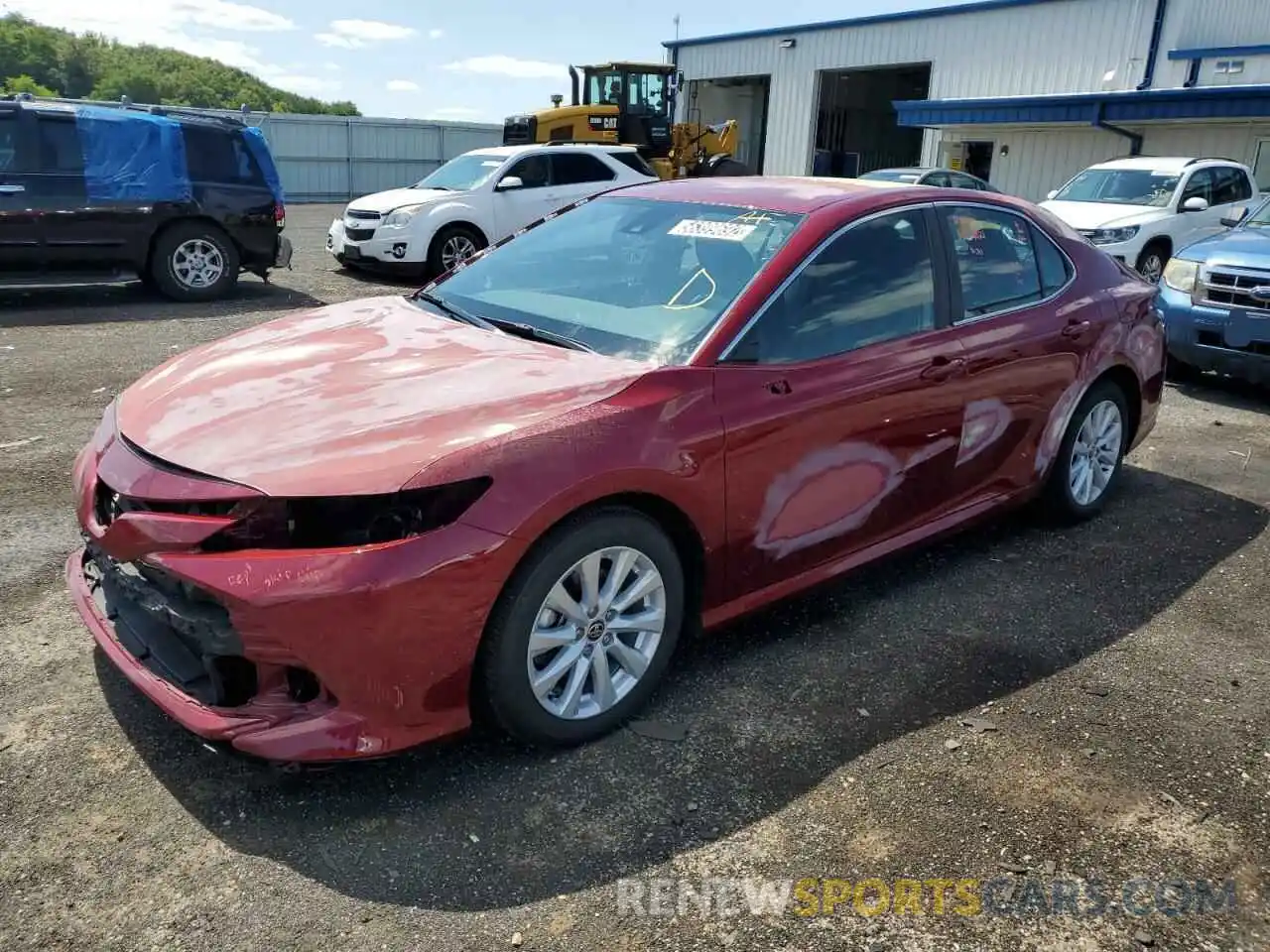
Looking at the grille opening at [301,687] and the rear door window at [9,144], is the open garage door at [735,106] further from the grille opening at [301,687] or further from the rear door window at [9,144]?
the grille opening at [301,687]

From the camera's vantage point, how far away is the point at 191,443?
2.78m

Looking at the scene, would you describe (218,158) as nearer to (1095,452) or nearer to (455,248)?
(455,248)

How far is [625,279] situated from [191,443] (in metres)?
1.62

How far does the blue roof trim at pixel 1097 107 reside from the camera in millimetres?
18016

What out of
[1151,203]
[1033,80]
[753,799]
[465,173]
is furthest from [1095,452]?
[1033,80]

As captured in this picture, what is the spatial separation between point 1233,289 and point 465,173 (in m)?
8.99

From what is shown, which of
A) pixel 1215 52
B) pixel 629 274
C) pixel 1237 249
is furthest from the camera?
pixel 1215 52

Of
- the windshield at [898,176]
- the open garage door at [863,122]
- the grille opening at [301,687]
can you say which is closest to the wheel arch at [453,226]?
the windshield at [898,176]

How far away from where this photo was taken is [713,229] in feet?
12.2

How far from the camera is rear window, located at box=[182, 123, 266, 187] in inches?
409

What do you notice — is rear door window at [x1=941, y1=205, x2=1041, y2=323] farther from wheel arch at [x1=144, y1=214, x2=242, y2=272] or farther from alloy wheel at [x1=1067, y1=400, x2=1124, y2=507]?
wheel arch at [x1=144, y1=214, x2=242, y2=272]

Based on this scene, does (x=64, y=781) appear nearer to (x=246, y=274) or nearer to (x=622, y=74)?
(x=246, y=274)

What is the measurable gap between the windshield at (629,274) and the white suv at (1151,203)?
964 cm

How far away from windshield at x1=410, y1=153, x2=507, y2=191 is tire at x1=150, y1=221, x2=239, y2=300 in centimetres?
312
